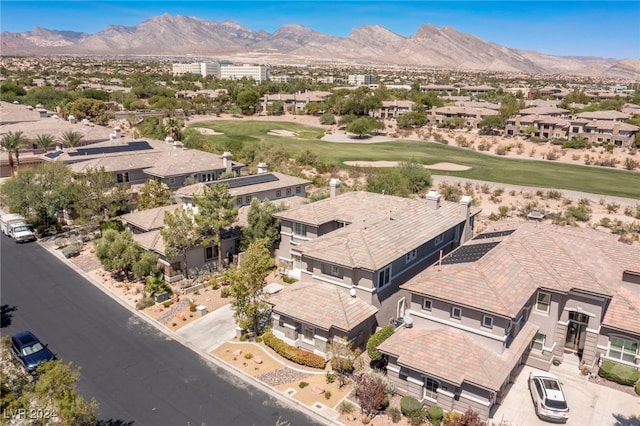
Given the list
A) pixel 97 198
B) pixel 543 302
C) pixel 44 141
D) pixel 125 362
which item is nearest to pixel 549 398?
pixel 543 302

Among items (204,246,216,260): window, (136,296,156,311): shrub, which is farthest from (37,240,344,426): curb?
(204,246,216,260): window

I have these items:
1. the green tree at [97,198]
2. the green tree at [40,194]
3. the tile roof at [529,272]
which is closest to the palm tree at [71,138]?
the green tree at [40,194]

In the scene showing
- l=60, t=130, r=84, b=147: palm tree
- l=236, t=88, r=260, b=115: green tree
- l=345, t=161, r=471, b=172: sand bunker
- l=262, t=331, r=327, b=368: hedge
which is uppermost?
l=236, t=88, r=260, b=115: green tree

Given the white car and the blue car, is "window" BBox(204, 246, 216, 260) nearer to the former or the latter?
the blue car

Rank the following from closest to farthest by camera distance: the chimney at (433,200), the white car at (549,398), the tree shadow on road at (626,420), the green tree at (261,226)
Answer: the white car at (549,398) < the tree shadow on road at (626,420) < the chimney at (433,200) < the green tree at (261,226)

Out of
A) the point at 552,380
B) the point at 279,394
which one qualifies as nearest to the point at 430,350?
the point at 552,380

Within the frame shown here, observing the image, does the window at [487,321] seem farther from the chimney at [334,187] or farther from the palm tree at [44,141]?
the palm tree at [44,141]
